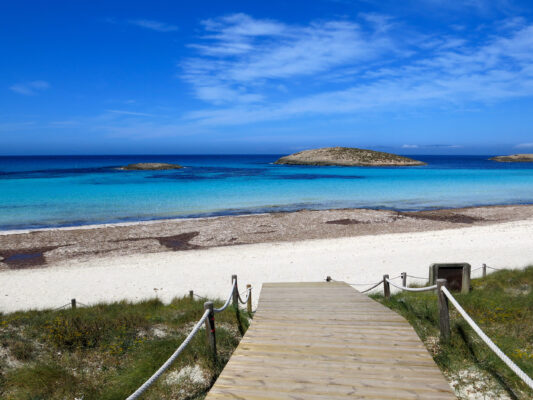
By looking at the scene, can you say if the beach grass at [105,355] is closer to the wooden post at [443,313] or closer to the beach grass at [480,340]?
the beach grass at [480,340]

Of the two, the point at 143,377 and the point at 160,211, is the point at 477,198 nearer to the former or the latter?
the point at 160,211

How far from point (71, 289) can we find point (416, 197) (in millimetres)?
39436

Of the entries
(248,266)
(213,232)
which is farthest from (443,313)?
(213,232)

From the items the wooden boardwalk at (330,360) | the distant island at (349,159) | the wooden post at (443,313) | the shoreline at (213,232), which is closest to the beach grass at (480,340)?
the wooden post at (443,313)

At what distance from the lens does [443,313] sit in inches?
231

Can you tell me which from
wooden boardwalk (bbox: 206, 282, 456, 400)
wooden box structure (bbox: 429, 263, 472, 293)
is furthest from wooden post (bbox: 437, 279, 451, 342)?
wooden box structure (bbox: 429, 263, 472, 293)

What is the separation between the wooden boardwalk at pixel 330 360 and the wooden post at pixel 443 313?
751 mm

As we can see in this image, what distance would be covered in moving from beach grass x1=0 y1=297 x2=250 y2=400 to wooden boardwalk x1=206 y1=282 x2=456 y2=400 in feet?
3.73

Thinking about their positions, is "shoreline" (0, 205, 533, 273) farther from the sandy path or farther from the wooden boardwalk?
the wooden boardwalk

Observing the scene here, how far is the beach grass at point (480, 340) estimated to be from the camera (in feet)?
15.5

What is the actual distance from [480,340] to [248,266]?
1096 centimetres

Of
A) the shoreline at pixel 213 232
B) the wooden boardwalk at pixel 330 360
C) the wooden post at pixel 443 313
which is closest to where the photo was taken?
the wooden boardwalk at pixel 330 360

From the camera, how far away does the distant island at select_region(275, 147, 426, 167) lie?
109 metres

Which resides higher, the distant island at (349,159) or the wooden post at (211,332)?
the distant island at (349,159)
